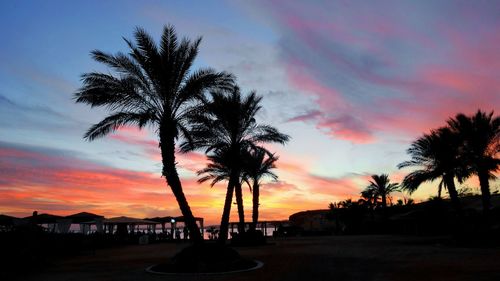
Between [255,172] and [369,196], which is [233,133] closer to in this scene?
[255,172]

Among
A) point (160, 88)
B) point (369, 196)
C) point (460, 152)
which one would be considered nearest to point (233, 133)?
point (160, 88)

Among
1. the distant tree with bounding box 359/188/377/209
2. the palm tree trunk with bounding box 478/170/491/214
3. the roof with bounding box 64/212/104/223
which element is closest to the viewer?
the palm tree trunk with bounding box 478/170/491/214

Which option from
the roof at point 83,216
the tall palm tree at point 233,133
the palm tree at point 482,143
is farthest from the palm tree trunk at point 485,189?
the roof at point 83,216

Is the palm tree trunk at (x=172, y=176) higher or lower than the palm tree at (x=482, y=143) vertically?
lower

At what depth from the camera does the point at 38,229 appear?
25.6 metres

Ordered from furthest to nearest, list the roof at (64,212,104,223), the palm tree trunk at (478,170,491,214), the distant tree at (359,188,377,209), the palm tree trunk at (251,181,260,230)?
the distant tree at (359,188,377,209) < the roof at (64,212,104,223) < the palm tree trunk at (251,181,260,230) < the palm tree trunk at (478,170,491,214)

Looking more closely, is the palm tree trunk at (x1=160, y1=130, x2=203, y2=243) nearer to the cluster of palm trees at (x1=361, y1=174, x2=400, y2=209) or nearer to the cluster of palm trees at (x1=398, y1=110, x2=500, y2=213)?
the cluster of palm trees at (x1=398, y1=110, x2=500, y2=213)

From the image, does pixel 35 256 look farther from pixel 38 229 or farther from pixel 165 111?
pixel 165 111

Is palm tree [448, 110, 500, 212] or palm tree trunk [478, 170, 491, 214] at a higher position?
palm tree [448, 110, 500, 212]

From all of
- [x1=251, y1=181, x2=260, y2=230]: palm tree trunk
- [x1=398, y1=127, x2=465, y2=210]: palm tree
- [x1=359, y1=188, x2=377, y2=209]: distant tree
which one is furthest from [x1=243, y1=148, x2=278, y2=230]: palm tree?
[x1=359, y1=188, x2=377, y2=209]: distant tree

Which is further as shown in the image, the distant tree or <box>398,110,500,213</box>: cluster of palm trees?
the distant tree

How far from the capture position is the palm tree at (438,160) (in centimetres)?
3656

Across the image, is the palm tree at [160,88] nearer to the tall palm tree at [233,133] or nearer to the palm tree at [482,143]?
the tall palm tree at [233,133]

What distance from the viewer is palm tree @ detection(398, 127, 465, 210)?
3656 centimetres
